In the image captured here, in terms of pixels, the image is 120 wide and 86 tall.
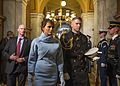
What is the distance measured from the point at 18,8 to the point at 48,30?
360 inches

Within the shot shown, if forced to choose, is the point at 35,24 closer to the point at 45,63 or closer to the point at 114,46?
the point at 114,46

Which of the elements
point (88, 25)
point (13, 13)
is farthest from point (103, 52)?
point (88, 25)

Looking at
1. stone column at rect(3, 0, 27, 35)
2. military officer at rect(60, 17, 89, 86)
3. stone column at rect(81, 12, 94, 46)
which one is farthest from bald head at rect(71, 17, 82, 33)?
stone column at rect(81, 12, 94, 46)

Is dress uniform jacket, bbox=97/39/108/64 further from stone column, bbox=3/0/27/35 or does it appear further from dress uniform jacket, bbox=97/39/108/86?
stone column, bbox=3/0/27/35

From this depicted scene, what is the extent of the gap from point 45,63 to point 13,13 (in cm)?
887

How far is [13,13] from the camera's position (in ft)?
43.4

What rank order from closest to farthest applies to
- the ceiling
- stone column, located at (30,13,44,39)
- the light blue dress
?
the light blue dress < stone column, located at (30,13,44,39) < the ceiling

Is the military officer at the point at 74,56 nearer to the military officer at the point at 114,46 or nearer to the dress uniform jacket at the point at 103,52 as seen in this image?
the military officer at the point at 114,46

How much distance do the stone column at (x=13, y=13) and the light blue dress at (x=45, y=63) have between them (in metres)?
8.38

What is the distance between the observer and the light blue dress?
15.1 ft

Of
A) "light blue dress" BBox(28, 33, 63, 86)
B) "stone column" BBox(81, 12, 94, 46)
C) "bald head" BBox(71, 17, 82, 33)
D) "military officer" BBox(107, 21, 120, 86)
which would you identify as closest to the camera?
"light blue dress" BBox(28, 33, 63, 86)

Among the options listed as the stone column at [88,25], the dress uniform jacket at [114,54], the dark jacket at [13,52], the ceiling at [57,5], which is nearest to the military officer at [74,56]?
the dress uniform jacket at [114,54]

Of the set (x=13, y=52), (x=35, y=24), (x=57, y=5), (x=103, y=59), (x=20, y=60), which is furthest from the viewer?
(x=57, y=5)

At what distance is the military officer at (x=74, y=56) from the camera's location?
5156 mm
